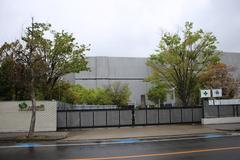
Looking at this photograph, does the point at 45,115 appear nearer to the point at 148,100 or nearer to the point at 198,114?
the point at 198,114

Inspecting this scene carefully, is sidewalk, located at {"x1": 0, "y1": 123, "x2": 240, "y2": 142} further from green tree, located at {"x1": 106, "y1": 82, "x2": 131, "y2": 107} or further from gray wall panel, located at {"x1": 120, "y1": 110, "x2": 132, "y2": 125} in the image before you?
green tree, located at {"x1": 106, "y1": 82, "x2": 131, "y2": 107}

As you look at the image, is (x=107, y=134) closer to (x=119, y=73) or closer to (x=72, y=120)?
(x=72, y=120)

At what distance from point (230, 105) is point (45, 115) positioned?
17.5m

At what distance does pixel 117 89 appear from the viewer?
74.2 metres

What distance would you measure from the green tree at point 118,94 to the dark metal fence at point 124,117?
4016cm

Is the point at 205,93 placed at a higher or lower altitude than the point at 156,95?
lower

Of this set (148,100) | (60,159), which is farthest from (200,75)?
(148,100)

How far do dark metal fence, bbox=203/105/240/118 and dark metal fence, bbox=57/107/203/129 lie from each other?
0.73 m

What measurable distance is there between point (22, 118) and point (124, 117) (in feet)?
28.9

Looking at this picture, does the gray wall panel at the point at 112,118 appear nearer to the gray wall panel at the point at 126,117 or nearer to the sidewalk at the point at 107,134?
the gray wall panel at the point at 126,117

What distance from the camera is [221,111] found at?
28.7 metres

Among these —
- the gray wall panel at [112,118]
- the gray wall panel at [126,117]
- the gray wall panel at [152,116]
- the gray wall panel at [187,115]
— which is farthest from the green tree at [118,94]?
the gray wall panel at [112,118]

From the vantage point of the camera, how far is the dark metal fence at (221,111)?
28.4 meters

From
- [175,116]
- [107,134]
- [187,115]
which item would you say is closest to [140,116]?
[175,116]
